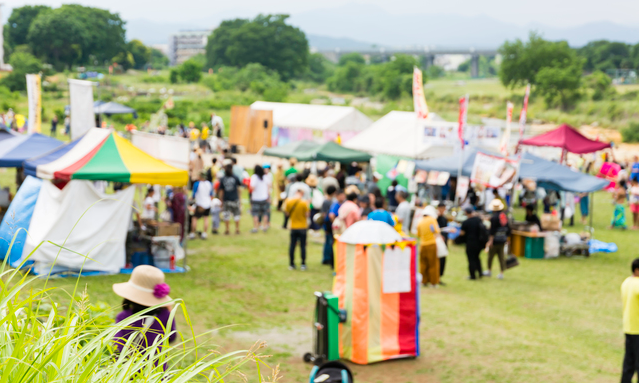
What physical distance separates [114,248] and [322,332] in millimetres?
4547

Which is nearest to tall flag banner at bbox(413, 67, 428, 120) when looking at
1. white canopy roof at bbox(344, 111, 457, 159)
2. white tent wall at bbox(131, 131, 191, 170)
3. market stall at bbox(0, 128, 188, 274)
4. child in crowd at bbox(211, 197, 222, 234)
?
white canopy roof at bbox(344, 111, 457, 159)

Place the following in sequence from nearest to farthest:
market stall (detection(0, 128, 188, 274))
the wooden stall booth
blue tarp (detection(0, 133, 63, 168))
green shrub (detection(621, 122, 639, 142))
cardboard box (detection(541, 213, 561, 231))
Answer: market stall (detection(0, 128, 188, 274)) < blue tarp (detection(0, 133, 63, 168)) < cardboard box (detection(541, 213, 561, 231)) < the wooden stall booth < green shrub (detection(621, 122, 639, 142))

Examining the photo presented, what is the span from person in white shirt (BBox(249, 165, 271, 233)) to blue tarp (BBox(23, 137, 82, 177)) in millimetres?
4233

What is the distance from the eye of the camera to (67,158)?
30.1ft

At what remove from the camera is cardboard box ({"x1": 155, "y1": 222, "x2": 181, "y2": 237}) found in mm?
9984

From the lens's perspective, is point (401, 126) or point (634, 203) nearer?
point (634, 203)

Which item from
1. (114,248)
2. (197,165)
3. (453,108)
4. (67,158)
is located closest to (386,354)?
(114,248)

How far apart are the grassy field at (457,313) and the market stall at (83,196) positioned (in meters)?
0.58

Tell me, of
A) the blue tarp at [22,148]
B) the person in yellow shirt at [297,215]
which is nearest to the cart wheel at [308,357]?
the person in yellow shirt at [297,215]

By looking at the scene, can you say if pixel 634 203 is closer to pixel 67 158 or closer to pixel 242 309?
pixel 242 309

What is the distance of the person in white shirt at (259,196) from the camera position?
13.1m

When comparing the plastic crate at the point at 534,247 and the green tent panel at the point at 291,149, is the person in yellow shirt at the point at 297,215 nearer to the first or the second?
the plastic crate at the point at 534,247

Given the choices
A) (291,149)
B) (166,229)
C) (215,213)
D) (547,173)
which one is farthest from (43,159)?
(547,173)

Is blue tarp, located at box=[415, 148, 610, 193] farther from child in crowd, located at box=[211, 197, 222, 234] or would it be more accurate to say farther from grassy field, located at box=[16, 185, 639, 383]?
child in crowd, located at box=[211, 197, 222, 234]
